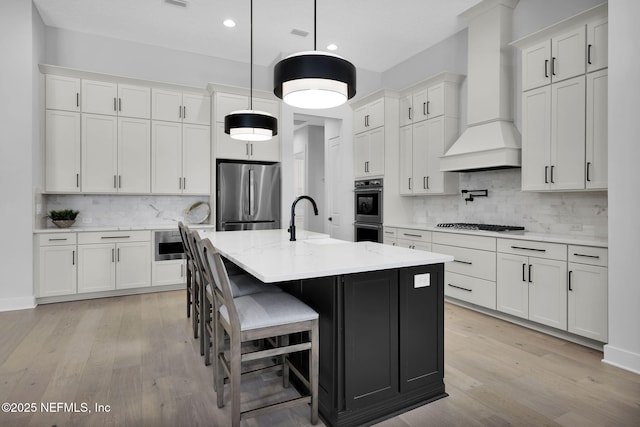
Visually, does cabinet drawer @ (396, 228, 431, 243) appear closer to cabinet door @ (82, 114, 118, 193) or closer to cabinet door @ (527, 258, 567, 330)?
cabinet door @ (527, 258, 567, 330)

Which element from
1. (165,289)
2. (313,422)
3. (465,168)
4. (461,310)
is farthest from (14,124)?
(461,310)

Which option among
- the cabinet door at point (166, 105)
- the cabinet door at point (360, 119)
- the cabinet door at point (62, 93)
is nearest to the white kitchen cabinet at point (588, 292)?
the cabinet door at point (360, 119)

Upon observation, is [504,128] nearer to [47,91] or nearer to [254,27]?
[254,27]

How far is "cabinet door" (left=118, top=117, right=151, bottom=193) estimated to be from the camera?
4723mm

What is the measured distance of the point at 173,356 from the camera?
2787 millimetres

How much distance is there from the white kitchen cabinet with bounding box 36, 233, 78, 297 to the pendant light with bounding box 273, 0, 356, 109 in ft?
11.6

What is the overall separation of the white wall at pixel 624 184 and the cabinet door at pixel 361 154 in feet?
11.2

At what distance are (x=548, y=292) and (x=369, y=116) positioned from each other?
360 cm

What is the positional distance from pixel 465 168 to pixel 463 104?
1.09m

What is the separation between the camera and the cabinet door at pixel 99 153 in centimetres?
454

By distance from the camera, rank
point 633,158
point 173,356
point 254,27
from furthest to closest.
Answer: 1. point 254,27
2. point 173,356
3. point 633,158

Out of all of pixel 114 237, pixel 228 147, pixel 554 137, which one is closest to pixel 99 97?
pixel 228 147

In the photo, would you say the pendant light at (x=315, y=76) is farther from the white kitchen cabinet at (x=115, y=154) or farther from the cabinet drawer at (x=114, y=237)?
the white kitchen cabinet at (x=115, y=154)

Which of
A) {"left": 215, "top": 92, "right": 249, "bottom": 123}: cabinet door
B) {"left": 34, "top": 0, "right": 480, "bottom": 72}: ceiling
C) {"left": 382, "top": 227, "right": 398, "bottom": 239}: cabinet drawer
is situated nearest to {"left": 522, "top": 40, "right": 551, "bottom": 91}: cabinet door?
{"left": 34, "top": 0, "right": 480, "bottom": 72}: ceiling
